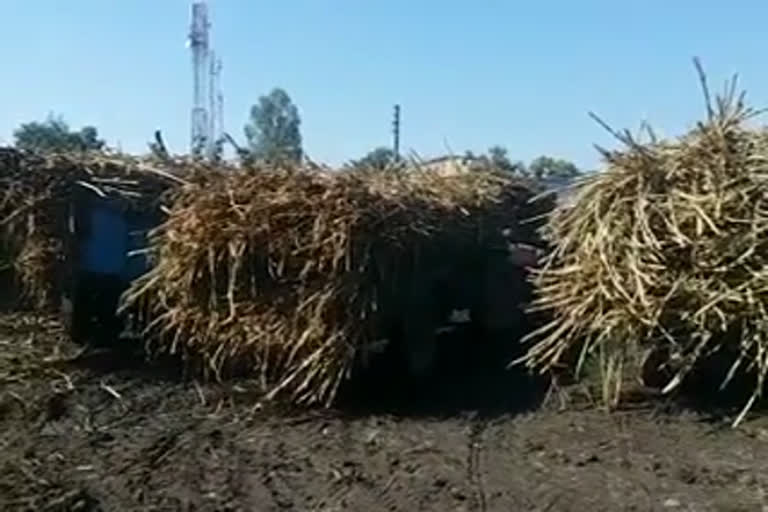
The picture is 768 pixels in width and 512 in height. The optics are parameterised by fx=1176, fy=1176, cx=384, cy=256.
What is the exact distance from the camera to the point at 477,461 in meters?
6.89

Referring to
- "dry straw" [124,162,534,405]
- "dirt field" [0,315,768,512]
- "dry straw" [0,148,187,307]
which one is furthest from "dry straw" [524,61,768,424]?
"dry straw" [0,148,187,307]

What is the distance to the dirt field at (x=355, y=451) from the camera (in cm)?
612

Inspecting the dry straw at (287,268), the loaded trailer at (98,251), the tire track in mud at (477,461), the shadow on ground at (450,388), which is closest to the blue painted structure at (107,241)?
the loaded trailer at (98,251)

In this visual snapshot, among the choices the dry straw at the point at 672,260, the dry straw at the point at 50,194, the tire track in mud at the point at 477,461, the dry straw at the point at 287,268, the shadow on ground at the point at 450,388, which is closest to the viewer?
the tire track in mud at the point at 477,461

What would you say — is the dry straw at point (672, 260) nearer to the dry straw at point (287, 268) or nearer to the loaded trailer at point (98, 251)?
the dry straw at point (287, 268)

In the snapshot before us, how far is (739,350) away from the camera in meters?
7.82

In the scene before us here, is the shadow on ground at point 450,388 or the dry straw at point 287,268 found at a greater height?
the dry straw at point 287,268

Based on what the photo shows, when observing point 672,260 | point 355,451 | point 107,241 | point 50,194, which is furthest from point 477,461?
point 50,194

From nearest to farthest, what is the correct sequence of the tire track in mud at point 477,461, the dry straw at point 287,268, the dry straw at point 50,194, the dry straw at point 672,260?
the tire track in mud at point 477,461
the dry straw at point 672,260
the dry straw at point 287,268
the dry straw at point 50,194

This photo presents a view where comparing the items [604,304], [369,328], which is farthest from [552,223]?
[369,328]

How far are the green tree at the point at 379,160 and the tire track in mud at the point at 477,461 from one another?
2433 mm

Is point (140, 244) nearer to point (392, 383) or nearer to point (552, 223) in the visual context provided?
point (392, 383)

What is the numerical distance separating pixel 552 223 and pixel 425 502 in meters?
3.36

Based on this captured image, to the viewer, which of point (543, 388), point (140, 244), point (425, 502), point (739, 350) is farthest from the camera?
point (140, 244)
